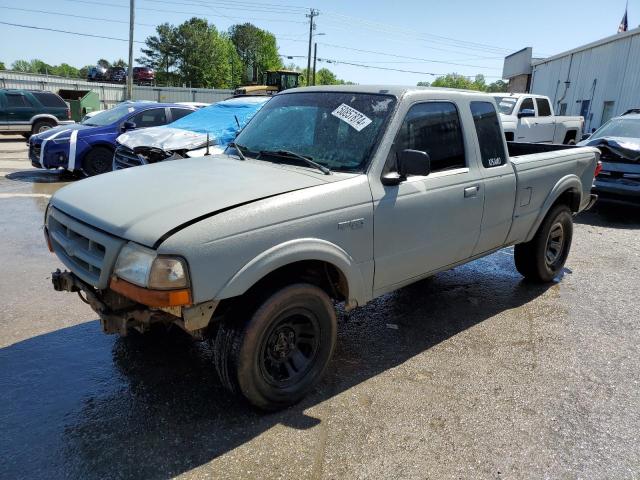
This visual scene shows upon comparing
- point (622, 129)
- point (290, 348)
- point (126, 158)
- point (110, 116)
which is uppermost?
point (622, 129)

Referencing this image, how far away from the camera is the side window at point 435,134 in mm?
3543

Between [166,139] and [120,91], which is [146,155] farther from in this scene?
[120,91]

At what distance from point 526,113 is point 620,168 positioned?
15.5 feet

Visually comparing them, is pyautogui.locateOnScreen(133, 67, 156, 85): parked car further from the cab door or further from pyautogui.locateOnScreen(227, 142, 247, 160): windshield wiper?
the cab door

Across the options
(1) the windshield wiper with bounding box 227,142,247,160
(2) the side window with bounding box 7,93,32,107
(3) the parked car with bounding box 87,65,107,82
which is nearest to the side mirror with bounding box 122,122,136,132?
(1) the windshield wiper with bounding box 227,142,247,160

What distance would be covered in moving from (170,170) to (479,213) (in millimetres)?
2471

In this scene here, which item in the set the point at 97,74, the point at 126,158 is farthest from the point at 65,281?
the point at 97,74

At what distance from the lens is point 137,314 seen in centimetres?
270

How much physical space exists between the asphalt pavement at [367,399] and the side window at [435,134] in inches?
58.6

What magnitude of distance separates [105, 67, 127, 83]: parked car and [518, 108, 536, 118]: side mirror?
135 ft

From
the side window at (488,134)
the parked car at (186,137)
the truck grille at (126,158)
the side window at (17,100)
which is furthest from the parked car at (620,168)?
the side window at (17,100)

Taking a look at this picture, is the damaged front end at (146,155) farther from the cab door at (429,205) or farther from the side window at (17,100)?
the side window at (17,100)

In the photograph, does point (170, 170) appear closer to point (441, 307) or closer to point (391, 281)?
point (391, 281)

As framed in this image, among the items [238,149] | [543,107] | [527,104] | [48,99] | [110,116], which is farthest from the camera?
[48,99]
